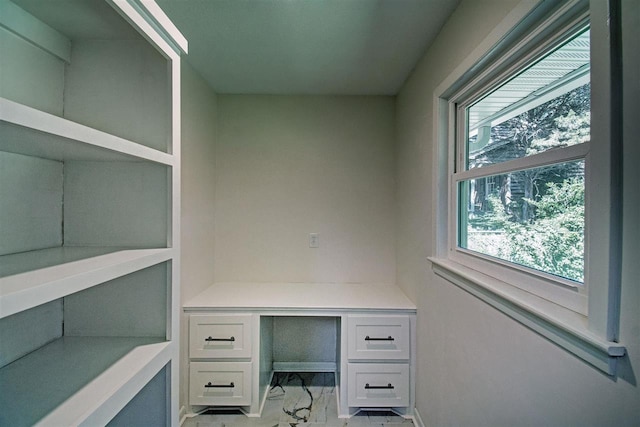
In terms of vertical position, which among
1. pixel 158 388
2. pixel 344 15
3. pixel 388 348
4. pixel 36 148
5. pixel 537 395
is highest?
pixel 344 15

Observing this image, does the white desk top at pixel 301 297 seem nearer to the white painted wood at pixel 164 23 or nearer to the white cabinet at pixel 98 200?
the white cabinet at pixel 98 200

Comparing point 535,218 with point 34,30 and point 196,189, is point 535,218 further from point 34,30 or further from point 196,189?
point 196,189

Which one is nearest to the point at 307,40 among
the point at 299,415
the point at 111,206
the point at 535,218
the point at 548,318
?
the point at 111,206

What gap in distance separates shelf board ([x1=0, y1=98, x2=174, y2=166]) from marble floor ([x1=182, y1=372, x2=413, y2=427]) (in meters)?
1.75

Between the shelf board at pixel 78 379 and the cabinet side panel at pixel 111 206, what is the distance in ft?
1.10

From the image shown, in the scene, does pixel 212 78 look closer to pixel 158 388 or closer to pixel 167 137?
pixel 167 137

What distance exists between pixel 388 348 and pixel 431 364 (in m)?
0.30

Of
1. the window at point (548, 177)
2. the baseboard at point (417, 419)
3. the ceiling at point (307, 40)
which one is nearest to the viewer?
the window at point (548, 177)

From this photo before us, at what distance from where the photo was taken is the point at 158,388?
99 centimetres

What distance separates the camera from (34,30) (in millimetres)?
890

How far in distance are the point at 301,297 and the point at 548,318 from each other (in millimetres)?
1482

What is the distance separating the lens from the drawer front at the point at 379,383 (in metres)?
1.82

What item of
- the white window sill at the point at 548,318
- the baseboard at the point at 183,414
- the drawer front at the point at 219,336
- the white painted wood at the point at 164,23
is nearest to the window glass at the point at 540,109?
the white window sill at the point at 548,318

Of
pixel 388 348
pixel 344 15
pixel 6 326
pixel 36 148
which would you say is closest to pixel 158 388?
pixel 6 326
